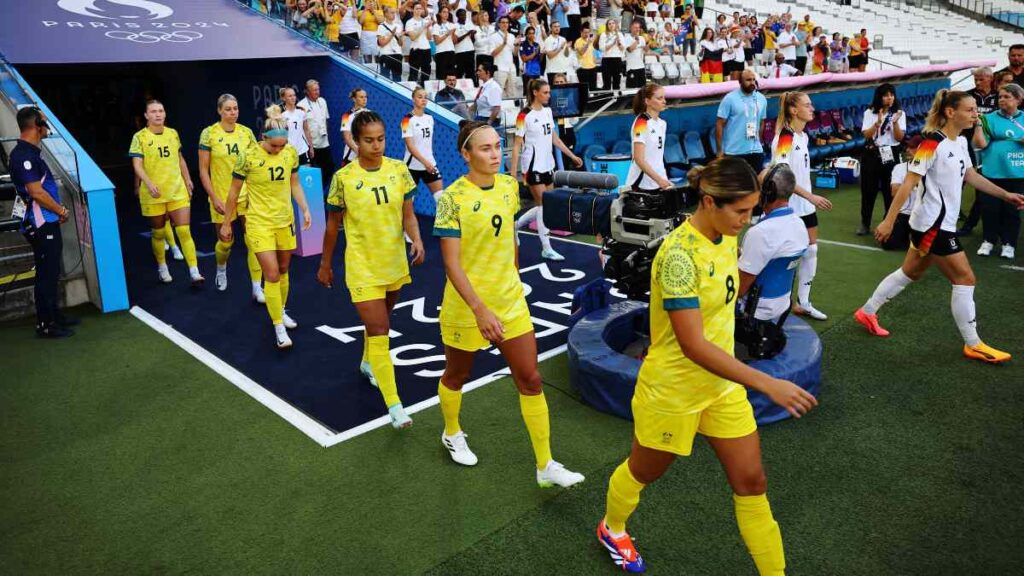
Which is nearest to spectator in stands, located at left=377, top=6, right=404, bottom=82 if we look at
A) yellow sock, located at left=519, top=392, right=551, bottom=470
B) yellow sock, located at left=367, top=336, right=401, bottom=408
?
yellow sock, located at left=367, top=336, right=401, bottom=408

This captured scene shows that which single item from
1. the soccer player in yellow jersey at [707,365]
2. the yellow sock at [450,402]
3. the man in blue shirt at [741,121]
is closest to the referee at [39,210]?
the yellow sock at [450,402]

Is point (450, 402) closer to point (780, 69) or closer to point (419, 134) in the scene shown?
point (419, 134)

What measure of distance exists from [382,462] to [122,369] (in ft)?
9.15

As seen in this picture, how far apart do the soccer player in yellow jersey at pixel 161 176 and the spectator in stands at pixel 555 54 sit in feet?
28.9

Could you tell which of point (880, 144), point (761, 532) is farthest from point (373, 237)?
point (880, 144)

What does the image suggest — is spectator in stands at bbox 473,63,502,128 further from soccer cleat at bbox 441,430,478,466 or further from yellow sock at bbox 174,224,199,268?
soccer cleat at bbox 441,430,478,466

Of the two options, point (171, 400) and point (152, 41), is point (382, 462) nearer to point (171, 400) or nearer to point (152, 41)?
point (171, 400)

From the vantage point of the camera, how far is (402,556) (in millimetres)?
3740

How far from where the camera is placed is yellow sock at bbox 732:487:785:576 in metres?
3.06

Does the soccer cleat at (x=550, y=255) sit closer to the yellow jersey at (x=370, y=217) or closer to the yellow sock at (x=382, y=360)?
the yellow jersey at (x=370, y=217)

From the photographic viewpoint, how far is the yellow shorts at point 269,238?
6.50 metres

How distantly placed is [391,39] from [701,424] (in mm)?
12533

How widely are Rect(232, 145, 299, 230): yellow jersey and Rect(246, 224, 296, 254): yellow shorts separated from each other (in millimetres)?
40

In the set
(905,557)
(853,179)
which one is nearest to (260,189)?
(905,557)
